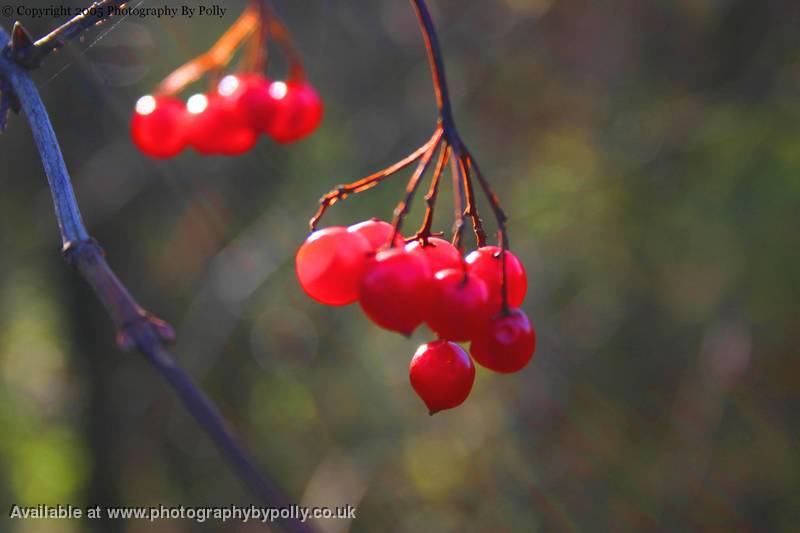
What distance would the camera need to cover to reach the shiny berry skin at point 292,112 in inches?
62.9

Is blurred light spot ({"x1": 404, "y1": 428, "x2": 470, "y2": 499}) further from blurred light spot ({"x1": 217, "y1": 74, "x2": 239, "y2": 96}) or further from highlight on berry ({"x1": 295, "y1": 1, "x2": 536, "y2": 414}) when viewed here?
→ highlight on berry ({"x1": 295, "y1": 1, "x2": 536, "y2": 414})

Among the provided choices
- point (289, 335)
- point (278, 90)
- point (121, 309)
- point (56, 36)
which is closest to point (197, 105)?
point (278, 90)

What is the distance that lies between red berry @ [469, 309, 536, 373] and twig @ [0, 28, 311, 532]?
401 millimetres

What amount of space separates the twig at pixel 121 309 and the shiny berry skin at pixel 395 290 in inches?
9.5

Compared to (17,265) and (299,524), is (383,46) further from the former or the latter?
(299,524)

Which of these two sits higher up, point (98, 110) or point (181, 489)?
point (98, 110)

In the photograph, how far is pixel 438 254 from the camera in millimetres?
923

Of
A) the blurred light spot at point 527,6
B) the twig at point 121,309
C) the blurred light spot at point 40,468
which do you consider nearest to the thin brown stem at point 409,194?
the twig at point 121,309

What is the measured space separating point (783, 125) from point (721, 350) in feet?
3.00

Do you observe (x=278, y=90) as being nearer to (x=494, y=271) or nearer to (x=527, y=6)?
(x=494, y=271)

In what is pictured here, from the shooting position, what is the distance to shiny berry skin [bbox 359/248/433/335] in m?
0.79

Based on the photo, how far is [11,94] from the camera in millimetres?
840

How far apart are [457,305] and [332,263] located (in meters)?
0.15

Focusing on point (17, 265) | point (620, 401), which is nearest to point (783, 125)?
Result: point (620, 401)
